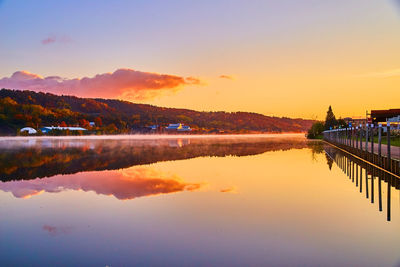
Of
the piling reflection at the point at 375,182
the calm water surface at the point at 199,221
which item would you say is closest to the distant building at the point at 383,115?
the piling reflection at the point at 375,182

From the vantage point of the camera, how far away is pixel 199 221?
276 inches

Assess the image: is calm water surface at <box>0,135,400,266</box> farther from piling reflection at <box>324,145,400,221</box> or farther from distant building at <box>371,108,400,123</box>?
distant building at <box>371,108,400,123</box>

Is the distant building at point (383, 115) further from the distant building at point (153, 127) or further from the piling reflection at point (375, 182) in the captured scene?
the distant building at point (153, 127)

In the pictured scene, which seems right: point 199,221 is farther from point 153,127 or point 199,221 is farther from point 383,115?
point 153,127

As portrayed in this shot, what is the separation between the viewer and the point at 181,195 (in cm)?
973

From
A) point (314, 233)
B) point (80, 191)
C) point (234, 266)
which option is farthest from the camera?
point (80, 191)

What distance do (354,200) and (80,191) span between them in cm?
706

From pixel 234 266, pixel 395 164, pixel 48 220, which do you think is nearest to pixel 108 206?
pixel 48 220

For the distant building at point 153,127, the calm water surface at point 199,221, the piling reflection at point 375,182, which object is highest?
the distant building at point 153,127

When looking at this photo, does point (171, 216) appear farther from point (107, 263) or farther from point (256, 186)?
point (256, 186)

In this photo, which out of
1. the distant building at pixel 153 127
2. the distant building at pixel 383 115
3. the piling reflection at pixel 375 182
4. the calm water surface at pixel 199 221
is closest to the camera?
the calm water surface at pixel 199 221

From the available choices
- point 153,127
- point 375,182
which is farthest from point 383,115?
point 153,127

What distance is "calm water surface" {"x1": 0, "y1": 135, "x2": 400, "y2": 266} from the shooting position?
16.9 ft

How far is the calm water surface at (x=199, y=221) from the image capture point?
16.9ft
